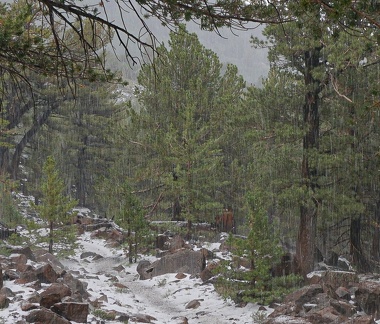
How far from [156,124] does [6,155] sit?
1302cm

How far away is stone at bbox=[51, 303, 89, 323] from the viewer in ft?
29.9

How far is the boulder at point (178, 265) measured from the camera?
15.8 meters

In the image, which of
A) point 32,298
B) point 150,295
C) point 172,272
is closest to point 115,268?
point 172,272

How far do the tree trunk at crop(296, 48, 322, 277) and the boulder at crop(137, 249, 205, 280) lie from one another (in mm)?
3535

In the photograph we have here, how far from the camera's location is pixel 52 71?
5.81 m

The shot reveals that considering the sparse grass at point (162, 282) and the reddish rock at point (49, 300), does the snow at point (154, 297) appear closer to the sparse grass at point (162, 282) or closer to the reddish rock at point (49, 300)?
the sparse grass at point (162, 282)

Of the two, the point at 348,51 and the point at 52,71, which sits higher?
the point at 348,51

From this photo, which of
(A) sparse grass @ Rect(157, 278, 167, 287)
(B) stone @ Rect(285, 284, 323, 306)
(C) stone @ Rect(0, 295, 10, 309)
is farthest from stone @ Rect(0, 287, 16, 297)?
(B) stone @ Rect(285, 284, 323, 306)

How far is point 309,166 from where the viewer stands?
14.1 metres

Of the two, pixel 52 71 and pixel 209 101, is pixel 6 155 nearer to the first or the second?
pixel 209 101

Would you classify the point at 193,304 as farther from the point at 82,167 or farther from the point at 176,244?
the point at 82,167

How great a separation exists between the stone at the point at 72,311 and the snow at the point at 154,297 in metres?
0.36

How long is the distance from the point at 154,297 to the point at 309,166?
632cm

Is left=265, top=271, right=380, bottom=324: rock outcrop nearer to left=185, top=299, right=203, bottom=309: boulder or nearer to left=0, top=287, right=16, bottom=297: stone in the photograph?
left=185, top=299, right=203, bottom=309: boulder
